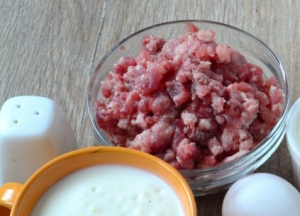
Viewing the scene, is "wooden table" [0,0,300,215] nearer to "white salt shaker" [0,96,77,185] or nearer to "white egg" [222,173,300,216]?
"white salt shaker" [0,96,77,185]

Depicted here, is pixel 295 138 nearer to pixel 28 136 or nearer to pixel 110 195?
pixel 110 195

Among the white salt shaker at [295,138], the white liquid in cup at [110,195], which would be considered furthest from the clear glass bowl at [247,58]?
the white liquid in cup at [110,195]

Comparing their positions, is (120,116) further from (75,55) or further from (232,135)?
(75,55)

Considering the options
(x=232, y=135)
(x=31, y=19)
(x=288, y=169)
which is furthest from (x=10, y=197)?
(x=31, y=19)

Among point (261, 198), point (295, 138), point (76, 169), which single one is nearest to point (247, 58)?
point (295, 138)

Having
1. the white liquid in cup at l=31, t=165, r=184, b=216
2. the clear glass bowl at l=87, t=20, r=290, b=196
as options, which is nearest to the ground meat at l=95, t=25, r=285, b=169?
the clear glass bowl at l=87, t=20, r=290, b=196

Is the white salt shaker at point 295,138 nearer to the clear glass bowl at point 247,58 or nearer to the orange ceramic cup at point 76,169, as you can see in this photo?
the clear glass bowl at point 247,58

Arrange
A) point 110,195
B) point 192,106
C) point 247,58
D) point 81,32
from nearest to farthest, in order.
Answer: point 110,195 → point 192,106 → point 247,58 → point 81,32
